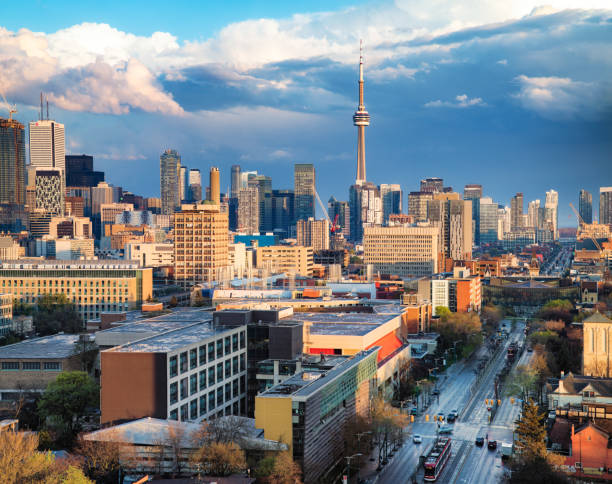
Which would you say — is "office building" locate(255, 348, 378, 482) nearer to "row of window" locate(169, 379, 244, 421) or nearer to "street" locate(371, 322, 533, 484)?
"street" locate(371, 322, 533, 484)

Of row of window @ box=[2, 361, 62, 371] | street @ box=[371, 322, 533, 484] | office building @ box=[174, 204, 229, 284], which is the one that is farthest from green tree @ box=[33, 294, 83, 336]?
street @ box=[371, 322, 533, 484]

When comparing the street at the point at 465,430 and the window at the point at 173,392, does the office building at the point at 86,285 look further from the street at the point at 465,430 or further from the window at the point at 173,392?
the window at the point at 173,392

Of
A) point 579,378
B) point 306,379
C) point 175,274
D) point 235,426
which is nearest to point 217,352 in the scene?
point 306,379

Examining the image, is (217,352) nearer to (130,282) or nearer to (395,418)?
(395,418)

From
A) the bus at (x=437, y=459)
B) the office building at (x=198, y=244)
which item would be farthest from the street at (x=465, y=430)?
the office building at (x=198, y=244)

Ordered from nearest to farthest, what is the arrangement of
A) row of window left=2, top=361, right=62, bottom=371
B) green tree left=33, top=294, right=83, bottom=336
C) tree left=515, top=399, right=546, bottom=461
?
tree left=515, top=399, right=546, bottom=461
row of window left=2, top=361, right=62, bottom=371
green tree left=33, top=294, right=83, bottom=336

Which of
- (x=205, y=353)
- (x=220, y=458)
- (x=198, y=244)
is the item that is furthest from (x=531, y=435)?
(x=198, y=244)
